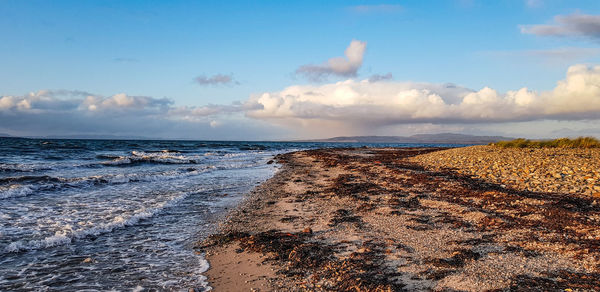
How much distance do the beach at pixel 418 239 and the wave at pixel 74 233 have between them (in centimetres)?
265

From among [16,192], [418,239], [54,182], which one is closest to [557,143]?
[418,239]

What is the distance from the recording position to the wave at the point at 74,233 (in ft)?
21.7

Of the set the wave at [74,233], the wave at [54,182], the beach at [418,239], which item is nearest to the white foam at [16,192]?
the wave at [54,182]

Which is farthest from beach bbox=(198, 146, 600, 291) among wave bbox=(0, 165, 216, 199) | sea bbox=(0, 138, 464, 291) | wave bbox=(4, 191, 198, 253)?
wave bbox=(0, 165, 216, 199)

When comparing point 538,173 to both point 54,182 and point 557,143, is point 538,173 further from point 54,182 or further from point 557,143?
point 54,182

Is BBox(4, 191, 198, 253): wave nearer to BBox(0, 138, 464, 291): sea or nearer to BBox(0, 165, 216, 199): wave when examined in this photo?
BBox(0, 138, 464, 291): sea

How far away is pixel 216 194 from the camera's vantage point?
13.6 meters

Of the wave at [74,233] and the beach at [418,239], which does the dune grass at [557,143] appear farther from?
the wave at [74,233]

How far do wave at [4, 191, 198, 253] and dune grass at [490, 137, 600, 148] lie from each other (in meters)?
30.1

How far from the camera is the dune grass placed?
91.1 ft

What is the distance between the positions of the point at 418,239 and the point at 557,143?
102 feet

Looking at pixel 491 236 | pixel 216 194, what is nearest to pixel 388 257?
pixel 491 236

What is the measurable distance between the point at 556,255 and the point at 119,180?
19.0 meters

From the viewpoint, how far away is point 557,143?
2916 cm
